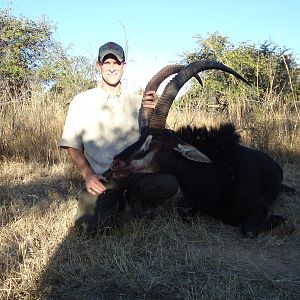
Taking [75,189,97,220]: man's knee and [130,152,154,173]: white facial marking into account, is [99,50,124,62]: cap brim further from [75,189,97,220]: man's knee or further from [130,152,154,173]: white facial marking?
[75,189,97,220]: man's knee

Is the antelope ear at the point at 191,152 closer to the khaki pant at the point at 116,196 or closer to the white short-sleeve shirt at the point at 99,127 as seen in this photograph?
the khaki pant at the point at 116,196

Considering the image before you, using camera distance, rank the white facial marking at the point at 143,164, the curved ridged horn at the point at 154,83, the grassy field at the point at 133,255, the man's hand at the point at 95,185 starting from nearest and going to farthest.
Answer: the grassy field at the point at 133,255
the man's hand at the point at 95,185
the white facial marking at the point at 143,164
the curved ridged horn at the point at 154,83

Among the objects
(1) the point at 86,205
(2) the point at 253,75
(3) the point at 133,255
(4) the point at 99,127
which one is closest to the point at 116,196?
(1) the point at 86,205

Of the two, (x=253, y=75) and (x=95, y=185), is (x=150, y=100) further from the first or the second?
(x=253, y=75)

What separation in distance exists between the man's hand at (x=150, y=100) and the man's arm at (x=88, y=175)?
2.76 ft

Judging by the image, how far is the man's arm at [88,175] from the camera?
369 centimetres

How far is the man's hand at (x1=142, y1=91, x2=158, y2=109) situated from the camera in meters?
4.31

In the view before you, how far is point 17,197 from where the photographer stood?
5105 millimetres

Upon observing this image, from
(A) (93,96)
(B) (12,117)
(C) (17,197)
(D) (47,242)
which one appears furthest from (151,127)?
(B) (12,117)

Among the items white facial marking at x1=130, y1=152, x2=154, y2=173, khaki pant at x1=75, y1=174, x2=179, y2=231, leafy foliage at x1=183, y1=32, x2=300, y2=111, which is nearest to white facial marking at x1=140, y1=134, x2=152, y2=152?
white facial marking at x1=130, y1=152, x2=154, y2=173

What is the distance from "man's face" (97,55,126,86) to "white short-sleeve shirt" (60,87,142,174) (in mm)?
155

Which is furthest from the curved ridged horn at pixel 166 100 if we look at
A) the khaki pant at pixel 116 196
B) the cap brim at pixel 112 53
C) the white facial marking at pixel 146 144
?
the cap brim at pixel 112 53

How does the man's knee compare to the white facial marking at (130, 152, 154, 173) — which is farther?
the man's knee

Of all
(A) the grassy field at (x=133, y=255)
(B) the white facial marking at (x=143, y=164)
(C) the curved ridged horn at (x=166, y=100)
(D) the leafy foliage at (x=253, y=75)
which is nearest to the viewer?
(A) the grassy field at (x=133, y=255)
